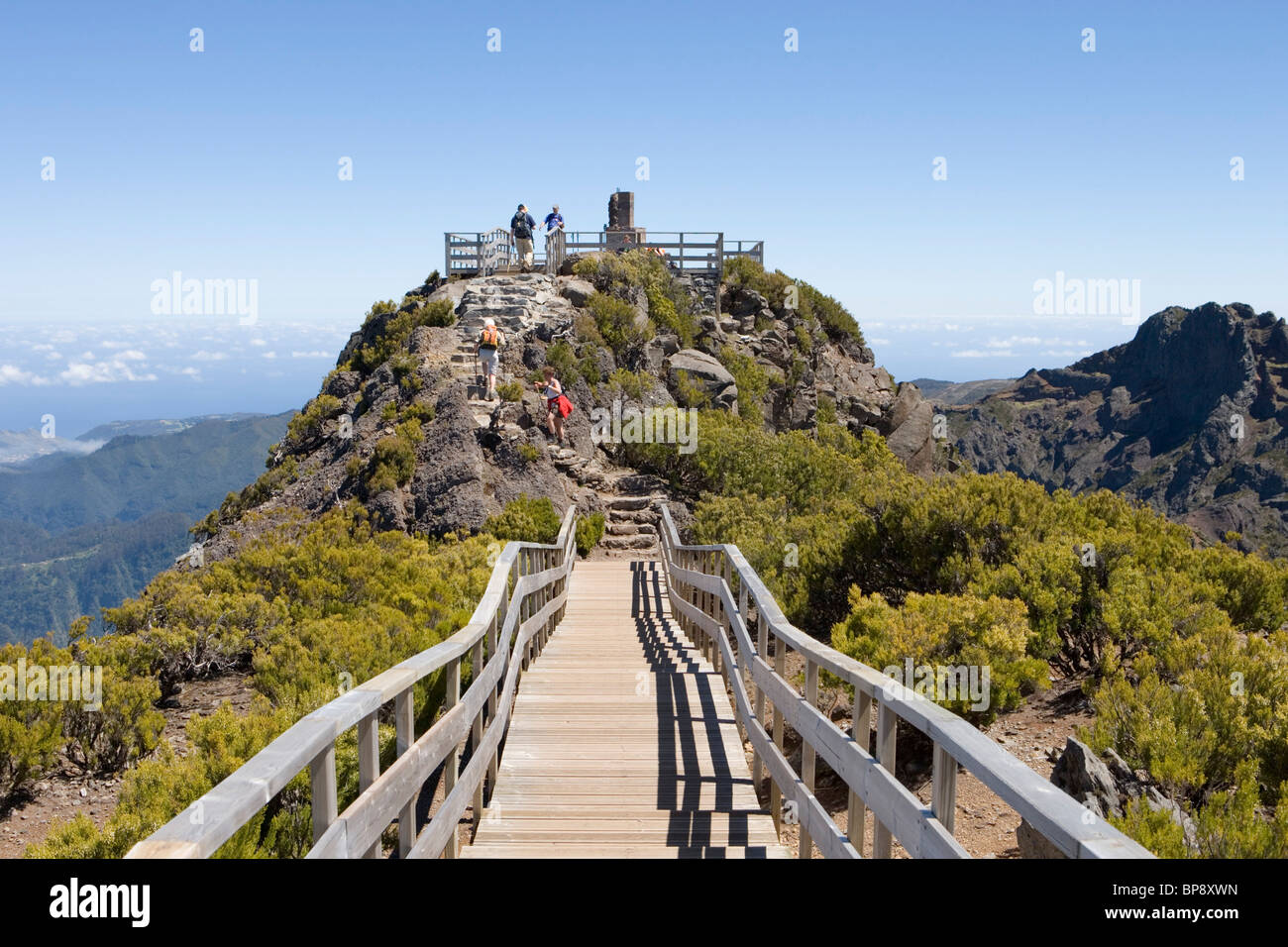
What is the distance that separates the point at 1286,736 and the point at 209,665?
29.0 feet

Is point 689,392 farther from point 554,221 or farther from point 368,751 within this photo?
point 368,751

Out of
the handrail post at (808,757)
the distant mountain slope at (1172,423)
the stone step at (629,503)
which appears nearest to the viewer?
the handrail post at (808,757)

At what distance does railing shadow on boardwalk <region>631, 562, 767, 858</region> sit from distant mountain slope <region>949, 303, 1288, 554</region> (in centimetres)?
9611

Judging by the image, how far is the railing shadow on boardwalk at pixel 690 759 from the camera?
15.7ft

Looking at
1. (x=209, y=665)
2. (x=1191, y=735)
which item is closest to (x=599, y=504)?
(x=209, y=665)

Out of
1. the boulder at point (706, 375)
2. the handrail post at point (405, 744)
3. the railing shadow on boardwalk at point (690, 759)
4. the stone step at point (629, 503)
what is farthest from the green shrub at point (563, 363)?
the handrail post at point (405, 744)

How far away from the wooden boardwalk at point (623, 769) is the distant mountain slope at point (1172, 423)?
97023mm

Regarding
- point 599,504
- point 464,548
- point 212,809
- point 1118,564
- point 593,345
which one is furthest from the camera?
point 593,345

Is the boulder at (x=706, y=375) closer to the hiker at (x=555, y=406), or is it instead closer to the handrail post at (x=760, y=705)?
the hiker at (x=555, y=406)

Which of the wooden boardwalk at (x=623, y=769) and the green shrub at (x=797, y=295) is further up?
the green shrub at (x=797, y=295)

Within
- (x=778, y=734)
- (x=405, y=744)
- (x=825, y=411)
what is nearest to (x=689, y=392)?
(x=825, y=411)
